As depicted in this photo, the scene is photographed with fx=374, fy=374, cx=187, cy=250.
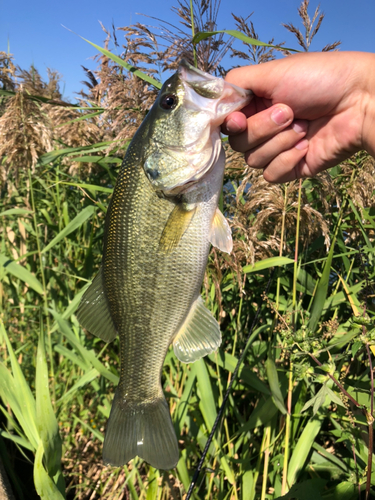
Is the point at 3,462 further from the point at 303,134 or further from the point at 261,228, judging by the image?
the point at 303,134

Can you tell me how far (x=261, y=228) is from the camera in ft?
7.56

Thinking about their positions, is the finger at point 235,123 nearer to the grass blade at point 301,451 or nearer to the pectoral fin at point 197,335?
the pectoral fin at point 197,335

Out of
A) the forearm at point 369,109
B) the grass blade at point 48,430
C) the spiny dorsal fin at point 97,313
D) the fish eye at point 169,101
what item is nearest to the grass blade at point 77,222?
the spiny dorsal fin at point 97,313

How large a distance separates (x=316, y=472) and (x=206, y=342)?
1181mm

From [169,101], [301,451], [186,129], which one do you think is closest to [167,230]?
[186,129]

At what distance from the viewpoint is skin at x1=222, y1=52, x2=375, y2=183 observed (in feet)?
5.41

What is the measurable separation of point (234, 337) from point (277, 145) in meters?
1.24

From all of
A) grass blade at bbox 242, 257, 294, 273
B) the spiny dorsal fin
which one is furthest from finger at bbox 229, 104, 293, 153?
the spiny dorsal fin

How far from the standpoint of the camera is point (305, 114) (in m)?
1.84

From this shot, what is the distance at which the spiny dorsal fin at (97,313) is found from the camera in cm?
175

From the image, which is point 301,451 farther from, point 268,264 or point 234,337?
point 268,264

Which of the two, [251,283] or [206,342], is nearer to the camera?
[206,342]

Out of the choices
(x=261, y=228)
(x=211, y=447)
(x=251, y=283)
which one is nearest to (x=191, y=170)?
(x=261, y=228)

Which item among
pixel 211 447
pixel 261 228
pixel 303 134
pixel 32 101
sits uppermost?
pixel 32 101
